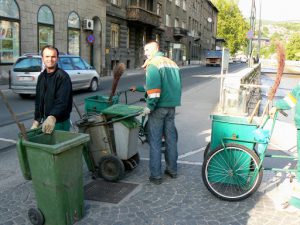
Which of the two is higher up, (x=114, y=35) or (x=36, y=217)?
(x=114, y=35)

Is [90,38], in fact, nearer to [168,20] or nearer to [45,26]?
[45,26]

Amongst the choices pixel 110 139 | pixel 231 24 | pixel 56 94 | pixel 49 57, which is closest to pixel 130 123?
pixel 110 139

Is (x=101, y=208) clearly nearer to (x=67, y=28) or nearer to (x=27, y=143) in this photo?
(x=27, y=143)

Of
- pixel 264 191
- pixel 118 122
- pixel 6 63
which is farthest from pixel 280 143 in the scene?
pixel 6 63

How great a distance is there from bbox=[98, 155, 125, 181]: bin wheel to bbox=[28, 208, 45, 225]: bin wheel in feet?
4.70

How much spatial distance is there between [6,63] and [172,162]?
15.5m

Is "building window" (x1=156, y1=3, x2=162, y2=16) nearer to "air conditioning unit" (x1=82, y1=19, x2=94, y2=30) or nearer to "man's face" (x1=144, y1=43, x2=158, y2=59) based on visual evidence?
"air conditioning unit" (x1=82, y1=19, x2=94, y2=30)

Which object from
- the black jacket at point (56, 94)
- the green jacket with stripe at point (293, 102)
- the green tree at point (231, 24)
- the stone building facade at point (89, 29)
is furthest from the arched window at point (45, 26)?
the green tree at point (231, 24)

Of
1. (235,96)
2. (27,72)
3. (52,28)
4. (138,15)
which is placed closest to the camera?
(235,96)

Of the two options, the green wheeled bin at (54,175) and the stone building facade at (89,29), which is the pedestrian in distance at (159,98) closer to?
the green wheeled bin at (54,175)

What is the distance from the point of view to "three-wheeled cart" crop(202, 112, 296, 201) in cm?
440

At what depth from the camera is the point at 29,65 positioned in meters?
13.3

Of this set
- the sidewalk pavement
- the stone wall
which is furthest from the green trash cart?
the stone wall

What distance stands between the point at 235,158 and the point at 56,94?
7.41ft
